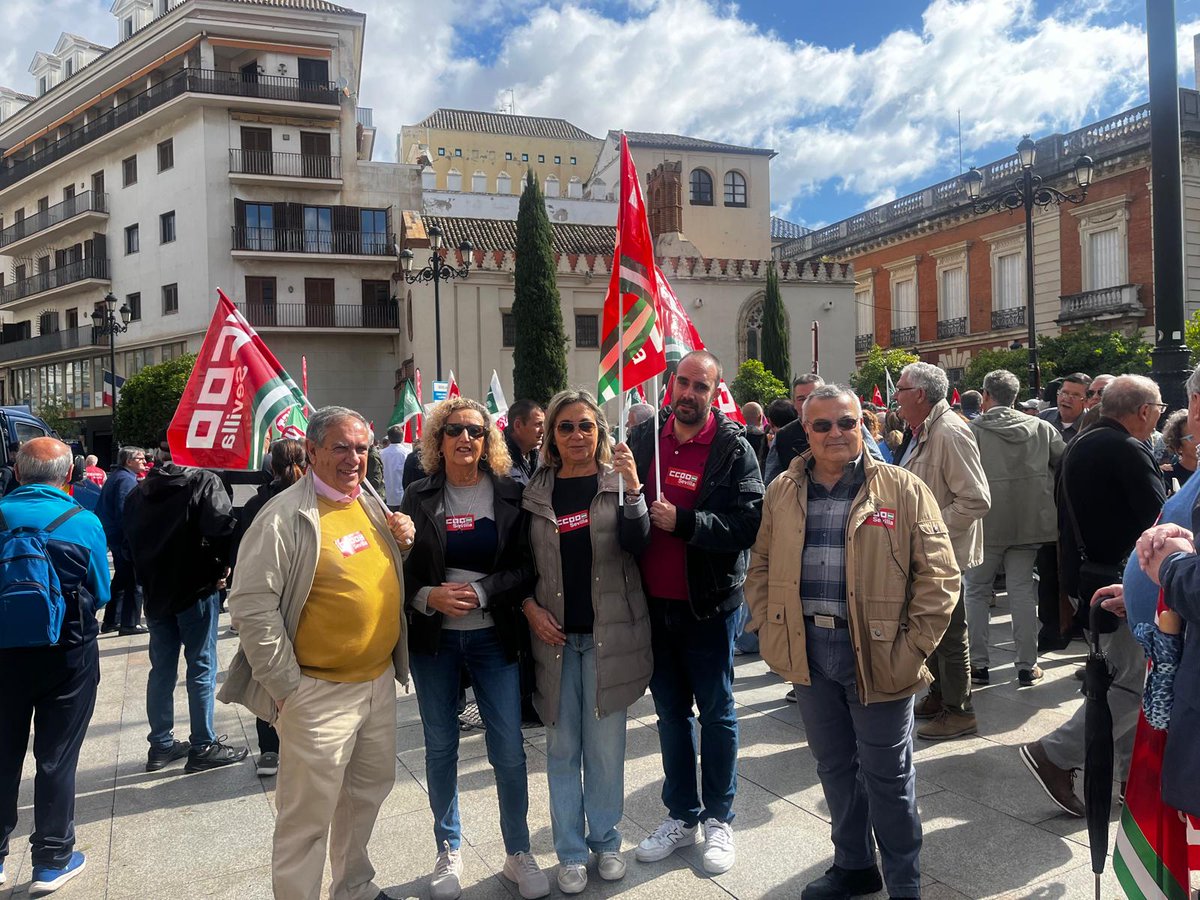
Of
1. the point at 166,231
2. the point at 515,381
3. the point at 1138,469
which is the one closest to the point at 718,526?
the point at 1138,469

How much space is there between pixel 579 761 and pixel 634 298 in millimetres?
2135

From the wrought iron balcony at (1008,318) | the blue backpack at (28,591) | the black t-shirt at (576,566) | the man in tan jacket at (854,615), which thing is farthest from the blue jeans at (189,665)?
the wrought iron balcony at (1008,318)

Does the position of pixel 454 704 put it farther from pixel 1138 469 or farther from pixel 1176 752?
pixel 1138 469

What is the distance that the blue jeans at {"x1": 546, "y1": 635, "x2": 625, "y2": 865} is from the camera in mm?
3664

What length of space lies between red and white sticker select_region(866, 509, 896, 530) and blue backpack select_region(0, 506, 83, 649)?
3.49 metres

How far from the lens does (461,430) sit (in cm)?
370

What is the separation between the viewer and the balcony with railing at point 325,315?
115 feet

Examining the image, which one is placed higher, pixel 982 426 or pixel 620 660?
pixel 982 426

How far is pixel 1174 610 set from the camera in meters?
2.31

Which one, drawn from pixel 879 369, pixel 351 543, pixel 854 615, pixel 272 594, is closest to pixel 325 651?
pixel 272 594

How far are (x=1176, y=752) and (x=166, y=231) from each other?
137 feet

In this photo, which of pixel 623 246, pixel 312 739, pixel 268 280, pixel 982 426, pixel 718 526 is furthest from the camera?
pixel 268 280

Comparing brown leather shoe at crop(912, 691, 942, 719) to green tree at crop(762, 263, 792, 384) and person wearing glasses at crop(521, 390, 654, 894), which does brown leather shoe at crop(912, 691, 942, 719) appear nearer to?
person wearing glasses at crop(521, 390, 654, 894)

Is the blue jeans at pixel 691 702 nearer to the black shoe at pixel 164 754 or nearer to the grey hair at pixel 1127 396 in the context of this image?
the grey hair at pixel 1127 396
